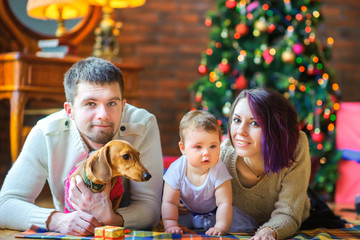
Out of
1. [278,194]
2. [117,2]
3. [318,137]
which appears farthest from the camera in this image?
[117,2]

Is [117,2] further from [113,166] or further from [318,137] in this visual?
[113,166]

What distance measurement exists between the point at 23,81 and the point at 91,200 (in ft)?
4.88

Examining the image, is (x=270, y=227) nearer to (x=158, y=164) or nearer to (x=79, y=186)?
(x=158, y=164)

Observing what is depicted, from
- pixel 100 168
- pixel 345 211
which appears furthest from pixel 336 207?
pixel 100 168

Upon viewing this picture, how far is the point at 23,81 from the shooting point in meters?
2.92

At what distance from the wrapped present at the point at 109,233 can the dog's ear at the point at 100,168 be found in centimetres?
18

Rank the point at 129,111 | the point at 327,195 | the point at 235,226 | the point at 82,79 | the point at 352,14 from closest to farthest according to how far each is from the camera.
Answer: the point at 82,79 < the point at 235,226 < the point at 129,111 < the point at 327,195 < the point at 352,14

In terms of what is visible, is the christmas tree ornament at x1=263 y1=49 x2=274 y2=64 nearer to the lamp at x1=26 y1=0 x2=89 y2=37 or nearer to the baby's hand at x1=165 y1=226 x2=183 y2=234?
the lamp at x1=26 y1=0 x2=89 y2=37

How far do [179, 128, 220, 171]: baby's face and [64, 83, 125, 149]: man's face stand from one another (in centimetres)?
29

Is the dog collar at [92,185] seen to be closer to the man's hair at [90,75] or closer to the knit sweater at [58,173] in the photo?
the knit sweater at [58,173]

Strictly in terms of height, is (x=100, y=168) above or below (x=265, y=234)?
above

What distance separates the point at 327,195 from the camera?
364 centimetres

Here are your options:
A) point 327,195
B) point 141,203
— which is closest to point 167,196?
point 141,203

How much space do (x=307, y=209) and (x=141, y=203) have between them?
781 mm
